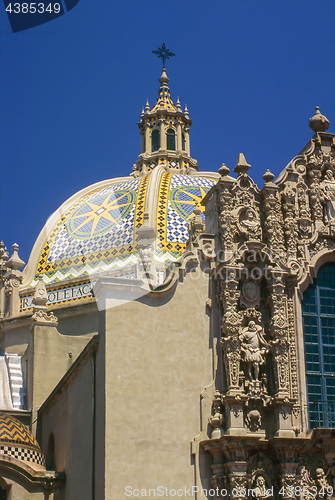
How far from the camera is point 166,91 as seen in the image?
39406 millimetres

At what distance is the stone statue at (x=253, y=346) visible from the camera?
60.7 ft

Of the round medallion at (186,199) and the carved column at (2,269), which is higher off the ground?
the round medallion at (186,199)

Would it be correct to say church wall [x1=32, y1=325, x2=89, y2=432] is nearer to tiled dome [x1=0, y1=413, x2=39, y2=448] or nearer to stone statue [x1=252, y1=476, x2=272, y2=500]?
tiled dome [x1=0, y1=413, x2=39, y2=448]

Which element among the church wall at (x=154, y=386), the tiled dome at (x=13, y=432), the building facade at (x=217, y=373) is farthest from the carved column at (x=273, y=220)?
the tiled dome at (x=13, y=432)

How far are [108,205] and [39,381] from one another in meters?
10.2

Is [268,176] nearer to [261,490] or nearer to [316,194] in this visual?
[316,194]

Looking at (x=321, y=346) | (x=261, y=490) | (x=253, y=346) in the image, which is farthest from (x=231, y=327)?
(x=261, y=490)

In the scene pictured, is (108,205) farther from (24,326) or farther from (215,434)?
→ (215,434)

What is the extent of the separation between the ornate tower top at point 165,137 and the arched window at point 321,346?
16726 mm

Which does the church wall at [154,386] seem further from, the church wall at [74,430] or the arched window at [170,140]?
the arched window at [170,140]

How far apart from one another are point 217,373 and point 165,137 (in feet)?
66.8

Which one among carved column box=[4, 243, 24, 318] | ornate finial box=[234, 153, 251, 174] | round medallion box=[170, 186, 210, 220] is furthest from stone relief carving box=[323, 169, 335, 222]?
carved column box=[4, 243, 24, 318]

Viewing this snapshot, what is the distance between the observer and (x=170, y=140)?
37812 millimetres

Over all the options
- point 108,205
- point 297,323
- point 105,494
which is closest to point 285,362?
point 297,323
